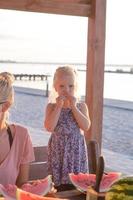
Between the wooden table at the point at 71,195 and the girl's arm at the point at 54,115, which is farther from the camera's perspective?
the girl's arm at the point at 54,115

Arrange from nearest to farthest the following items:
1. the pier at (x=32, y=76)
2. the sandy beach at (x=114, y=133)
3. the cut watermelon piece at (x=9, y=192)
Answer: the cut watermelon piece at (x=9, y=192), the sandy beach at (x=114, y=133), the pier at (x=32, y=76)

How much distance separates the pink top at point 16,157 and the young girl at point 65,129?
506 millimetres

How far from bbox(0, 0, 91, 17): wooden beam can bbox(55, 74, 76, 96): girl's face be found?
1030 mm

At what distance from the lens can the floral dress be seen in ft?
9.53

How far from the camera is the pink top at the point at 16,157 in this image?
238cm

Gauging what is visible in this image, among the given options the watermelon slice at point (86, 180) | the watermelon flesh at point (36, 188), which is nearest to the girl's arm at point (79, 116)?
the watermelon slice at point (86, 180)

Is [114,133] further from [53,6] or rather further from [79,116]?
[79,116]

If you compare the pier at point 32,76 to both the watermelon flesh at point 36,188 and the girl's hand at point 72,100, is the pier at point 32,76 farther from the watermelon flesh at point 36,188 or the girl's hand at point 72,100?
the watermelon flesh at point 36,188

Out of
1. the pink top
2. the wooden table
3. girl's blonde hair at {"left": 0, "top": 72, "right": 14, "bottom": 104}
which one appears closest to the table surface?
the wooden table

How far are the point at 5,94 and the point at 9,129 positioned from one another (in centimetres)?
20

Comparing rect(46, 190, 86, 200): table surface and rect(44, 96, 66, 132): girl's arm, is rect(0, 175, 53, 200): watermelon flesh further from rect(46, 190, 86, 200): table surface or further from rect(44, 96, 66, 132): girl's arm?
rect(44, 96, 66, 132): girl's arm

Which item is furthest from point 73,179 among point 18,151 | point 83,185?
point 18,151

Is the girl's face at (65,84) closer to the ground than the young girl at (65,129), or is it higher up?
higher up

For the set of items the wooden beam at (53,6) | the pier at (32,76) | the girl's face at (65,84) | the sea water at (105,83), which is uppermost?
the wooden beam at (53,6)
